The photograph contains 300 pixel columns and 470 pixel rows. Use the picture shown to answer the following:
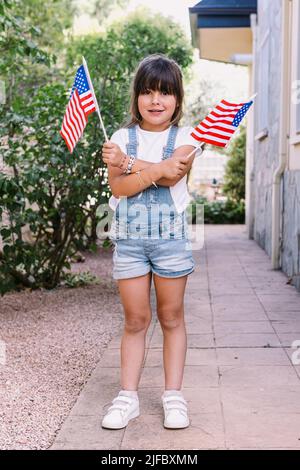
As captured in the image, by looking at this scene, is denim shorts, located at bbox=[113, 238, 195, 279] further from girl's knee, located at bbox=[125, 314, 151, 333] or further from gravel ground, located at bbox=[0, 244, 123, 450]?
gravel ground, located at bbox=[0, 244, 123, 450]

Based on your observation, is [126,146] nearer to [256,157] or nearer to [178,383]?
[178,383]

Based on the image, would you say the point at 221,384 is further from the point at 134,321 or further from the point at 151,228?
the point at 151,228

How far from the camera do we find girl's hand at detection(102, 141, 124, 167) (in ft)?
9.25

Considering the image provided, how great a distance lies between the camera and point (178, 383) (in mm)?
3008

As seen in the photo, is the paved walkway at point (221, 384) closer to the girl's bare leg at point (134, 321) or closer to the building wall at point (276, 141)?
the girl's bare leg at point (134, 321)

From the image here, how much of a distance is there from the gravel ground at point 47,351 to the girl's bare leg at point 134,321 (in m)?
0.35

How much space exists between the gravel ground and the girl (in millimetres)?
354

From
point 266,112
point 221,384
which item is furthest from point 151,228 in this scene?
point 266,112

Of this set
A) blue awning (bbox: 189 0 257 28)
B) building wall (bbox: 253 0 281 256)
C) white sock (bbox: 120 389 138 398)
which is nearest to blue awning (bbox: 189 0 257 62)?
blue awning (bbox: 189 0 257 28)

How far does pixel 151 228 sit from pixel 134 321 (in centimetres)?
42

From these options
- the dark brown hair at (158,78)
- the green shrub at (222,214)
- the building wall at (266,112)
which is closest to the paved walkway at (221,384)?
the dark brown hair at (158,78)

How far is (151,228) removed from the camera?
2900mm

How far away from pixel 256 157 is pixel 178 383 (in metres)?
8.28
